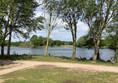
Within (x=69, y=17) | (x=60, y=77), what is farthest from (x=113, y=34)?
(x=60, y=77)

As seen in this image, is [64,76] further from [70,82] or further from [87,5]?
[87,5]

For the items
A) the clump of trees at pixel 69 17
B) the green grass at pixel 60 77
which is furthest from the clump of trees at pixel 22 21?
the green grass at pixel 60 77

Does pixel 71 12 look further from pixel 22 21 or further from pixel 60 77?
pixel 60 77

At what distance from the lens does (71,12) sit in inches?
1385

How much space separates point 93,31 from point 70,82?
2221 centimetres

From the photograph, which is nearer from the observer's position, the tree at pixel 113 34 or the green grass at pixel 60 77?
the green grass at pixel 60 77

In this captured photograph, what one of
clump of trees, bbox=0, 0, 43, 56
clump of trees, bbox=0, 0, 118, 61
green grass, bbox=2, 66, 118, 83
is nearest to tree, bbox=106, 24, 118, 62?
clump of trees, bbox=0, 0, 118, 61

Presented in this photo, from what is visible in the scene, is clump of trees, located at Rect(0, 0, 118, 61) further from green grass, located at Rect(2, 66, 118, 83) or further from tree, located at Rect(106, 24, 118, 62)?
green grass, located at Rect(2, 66, 118, 83)

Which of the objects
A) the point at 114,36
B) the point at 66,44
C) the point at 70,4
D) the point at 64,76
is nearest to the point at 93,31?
the point at 114,36

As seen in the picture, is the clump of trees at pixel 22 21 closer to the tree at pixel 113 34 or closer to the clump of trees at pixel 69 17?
the clump of trees at pixel 69 17

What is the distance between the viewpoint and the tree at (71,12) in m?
33.7

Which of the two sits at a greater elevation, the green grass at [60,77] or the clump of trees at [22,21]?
→ the clump of trees at [22,21]

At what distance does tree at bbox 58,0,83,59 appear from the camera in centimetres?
3372

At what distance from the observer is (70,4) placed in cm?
3409
